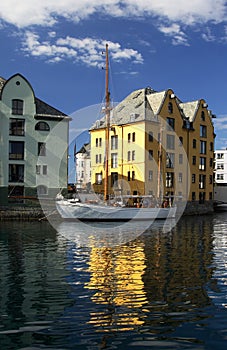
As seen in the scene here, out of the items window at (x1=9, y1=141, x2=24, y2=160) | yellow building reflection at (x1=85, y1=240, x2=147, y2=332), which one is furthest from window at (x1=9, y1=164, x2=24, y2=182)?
yellow building reflection at (x1=85, y1=240, x2=147, y2=332)

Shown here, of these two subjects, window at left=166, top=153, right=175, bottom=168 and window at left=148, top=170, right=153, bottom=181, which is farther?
window at left=166, top=153, right=175, bottom=168

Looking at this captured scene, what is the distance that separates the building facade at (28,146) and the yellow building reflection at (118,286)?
3593 cm

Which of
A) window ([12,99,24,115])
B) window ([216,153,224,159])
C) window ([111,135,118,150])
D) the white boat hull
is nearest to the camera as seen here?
the white boat hull

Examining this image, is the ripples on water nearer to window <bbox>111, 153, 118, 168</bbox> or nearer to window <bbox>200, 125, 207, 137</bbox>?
window <bbox>111, 153, 118, 168</bbox>

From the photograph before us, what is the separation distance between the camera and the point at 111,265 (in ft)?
74.2

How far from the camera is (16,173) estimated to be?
6225 cm

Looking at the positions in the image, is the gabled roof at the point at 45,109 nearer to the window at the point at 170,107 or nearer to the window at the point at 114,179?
the window at the point at 114,179

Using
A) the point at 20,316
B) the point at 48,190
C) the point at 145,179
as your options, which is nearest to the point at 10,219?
the point at 48,190

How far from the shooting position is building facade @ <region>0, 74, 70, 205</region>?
203 feet

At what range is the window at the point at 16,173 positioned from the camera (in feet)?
203

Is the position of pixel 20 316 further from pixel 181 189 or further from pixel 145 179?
pixel 181 189

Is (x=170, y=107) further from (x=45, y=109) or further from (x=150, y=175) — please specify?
(x=45, y=109)

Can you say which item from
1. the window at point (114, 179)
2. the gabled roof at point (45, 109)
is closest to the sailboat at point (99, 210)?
the gabled roof at point (45, 109)

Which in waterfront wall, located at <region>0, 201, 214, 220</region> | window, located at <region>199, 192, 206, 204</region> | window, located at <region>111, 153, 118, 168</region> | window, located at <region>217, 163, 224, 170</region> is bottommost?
waterfront wall, located at <region>0, 201, 214, 220</region>
